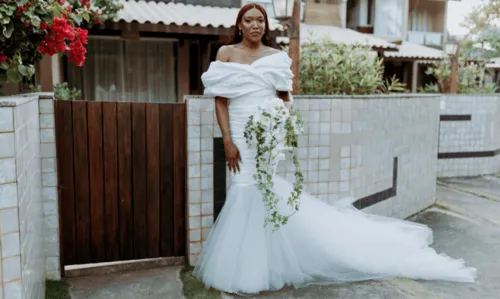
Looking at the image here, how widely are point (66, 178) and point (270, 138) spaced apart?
5.60 feet

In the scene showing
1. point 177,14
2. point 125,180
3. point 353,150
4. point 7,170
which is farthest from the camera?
point 177,14

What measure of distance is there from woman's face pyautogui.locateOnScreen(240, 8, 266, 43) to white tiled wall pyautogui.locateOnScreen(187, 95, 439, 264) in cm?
69

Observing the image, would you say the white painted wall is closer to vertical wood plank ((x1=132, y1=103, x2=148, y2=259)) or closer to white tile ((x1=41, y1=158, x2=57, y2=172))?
white tile ((x1=41, y1=158, x2=57, y2=172))

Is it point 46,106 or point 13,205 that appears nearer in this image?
point 13,205

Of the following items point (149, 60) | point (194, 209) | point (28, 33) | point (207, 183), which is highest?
point (149, 60)

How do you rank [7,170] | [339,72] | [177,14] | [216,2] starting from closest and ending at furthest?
[7,170] < [339,72] < [177,14] < [216,2]

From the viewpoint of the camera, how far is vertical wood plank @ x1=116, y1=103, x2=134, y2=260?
385cm

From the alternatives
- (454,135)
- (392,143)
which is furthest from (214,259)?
(454,135)

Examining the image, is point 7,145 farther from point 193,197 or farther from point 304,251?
point 304,251

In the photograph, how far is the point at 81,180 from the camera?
3.81 m

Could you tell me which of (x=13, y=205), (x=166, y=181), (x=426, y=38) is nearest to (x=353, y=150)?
(x=166, y=181)

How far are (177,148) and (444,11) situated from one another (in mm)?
21163

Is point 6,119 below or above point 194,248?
above

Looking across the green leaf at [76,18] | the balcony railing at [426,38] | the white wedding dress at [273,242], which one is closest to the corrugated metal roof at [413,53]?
the balcony railing at [426,38]
